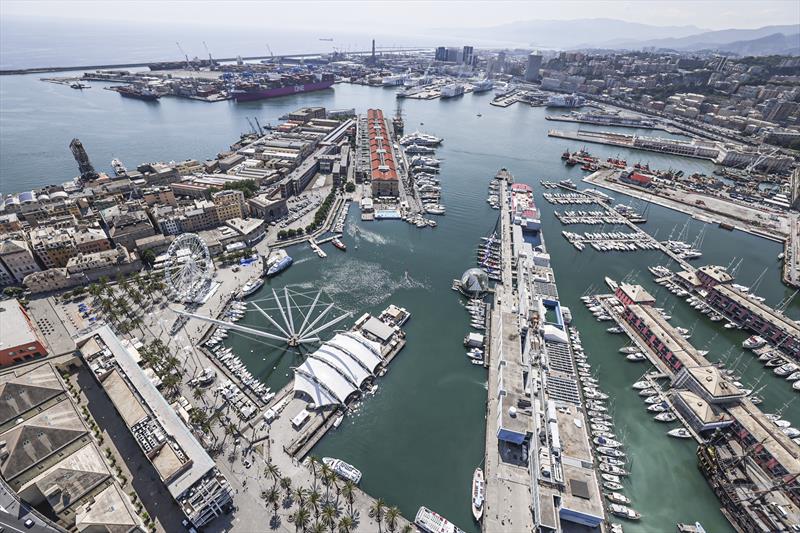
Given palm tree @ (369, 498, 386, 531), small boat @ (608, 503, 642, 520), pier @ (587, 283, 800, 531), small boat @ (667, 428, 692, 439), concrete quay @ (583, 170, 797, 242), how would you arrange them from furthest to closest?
concrete quay @ (583, 170, 797, 242) < small boat @ (667, 428, 692, 439) < pier @ (587, 283, 800, 531) < small boat @ (608, 503, 642, 520) < palm tree @ (369, 498, 386, 531)

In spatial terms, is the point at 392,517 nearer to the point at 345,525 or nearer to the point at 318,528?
the point at 345,525

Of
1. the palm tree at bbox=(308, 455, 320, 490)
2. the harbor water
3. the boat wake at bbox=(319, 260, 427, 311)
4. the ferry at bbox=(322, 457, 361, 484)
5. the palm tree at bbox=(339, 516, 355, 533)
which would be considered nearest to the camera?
the palm tree at bbox=(339, 516, 355, 533)

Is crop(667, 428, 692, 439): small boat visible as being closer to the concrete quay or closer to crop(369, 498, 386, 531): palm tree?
crop(369, 498, 386, 531): palm tree

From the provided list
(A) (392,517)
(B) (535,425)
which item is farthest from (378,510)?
(B) (535,425)

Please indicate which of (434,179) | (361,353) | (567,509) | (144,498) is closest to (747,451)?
(567,509)

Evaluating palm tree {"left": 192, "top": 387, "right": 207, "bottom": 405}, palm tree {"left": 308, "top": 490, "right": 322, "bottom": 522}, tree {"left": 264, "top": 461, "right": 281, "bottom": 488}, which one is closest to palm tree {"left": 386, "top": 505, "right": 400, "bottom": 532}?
palm tree {"left": 308, "top": 490, "right": 322, "bottom": 522}

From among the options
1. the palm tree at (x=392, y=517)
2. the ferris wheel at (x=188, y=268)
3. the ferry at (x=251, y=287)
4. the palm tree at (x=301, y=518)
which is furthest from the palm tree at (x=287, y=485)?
the ferris wheel at (x=188, y=268)

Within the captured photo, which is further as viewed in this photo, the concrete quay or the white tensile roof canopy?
the concrete quay
